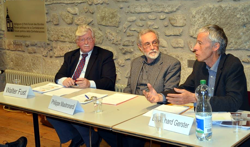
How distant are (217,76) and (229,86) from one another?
5.8 inches

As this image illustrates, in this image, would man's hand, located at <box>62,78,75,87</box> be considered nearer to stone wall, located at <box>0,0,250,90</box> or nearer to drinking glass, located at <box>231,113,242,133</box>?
stone wall, located at <box>0,0,250,90</box>

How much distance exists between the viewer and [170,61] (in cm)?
333

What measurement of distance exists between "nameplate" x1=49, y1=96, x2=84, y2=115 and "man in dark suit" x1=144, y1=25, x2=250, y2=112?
1.84 ft

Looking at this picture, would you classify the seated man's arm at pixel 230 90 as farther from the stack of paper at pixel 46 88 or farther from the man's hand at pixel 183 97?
the stack of paper at pixel 46 88

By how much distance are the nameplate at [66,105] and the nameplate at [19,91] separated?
1.62 feet

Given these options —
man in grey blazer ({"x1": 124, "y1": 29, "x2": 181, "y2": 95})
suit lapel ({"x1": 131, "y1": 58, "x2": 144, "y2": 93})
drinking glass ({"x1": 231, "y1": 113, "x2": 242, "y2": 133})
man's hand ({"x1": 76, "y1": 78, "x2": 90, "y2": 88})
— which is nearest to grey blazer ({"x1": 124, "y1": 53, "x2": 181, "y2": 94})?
man in grey blazer ({"x1": 124, "y1": 29, "x2": 181, "y2": 95})

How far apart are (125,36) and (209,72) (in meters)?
1.91

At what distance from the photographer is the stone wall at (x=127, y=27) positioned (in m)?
3.68

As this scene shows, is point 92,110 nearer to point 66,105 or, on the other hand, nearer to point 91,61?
point 66,105

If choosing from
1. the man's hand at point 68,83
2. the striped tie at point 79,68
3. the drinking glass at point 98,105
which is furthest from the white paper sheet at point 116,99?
the striped tie at point 79,68

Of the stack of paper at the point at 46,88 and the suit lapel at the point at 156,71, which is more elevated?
the suit lapel at the point at 156,71

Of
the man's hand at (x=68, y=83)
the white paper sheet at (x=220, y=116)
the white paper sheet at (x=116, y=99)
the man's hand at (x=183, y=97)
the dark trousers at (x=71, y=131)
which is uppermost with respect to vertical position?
the man's hand at (x=183, y=97)

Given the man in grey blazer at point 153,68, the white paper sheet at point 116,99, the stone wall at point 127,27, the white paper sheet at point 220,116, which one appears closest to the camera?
the white paper sheet at point 220,116

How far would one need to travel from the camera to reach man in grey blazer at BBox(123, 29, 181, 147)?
10.8 feet
